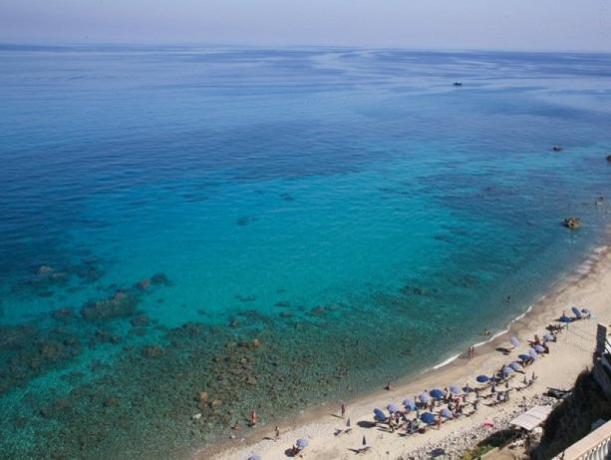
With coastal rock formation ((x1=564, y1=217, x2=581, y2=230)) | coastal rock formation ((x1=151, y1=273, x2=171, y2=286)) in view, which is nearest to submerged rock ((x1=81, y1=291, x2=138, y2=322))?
coastal rock formation ((x1=151, y1=273, x2=171, y2=286))

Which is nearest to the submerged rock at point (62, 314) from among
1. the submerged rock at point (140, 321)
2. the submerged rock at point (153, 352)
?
the submerged rock at point (140, 321)

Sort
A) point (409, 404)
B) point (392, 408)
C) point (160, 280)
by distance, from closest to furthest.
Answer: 1. point (392, 408)
2. point (409, 404)
3. point (160, 280)

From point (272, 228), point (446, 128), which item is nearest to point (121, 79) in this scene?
point (446, 128)

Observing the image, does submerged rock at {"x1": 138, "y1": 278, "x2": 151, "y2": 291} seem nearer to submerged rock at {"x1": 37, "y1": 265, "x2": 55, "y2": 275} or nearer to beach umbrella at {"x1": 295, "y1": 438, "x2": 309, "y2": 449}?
submerged rock at {"x1": 37, "y1": 265, "x2": 55, "y2": 275}

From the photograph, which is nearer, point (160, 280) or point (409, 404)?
point (409, 404)

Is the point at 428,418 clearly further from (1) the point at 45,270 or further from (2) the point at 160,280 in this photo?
(1) the point at 45,270

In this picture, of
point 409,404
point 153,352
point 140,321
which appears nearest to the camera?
point 409,404

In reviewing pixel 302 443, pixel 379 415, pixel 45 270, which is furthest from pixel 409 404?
pixel 45 270
